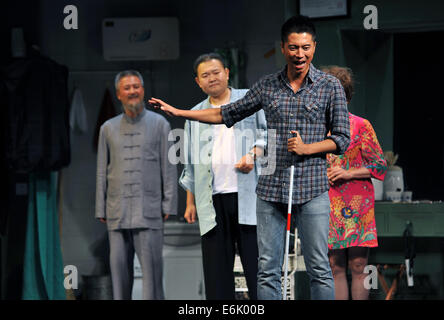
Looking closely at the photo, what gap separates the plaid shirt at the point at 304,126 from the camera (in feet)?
10.6

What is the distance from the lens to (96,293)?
19.9 feet

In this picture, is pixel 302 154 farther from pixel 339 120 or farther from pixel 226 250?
pixel 226 250

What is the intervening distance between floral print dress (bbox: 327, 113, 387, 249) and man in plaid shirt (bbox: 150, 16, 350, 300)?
805 millimetres

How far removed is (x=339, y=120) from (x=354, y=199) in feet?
3.25

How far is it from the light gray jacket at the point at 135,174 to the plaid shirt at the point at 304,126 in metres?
1.65

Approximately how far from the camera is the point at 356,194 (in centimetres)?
409

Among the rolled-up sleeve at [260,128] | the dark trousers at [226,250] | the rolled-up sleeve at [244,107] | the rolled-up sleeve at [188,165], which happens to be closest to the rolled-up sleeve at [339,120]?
the rolled-up sleeve at [244,107]

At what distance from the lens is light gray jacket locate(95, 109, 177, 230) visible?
4.83 m
